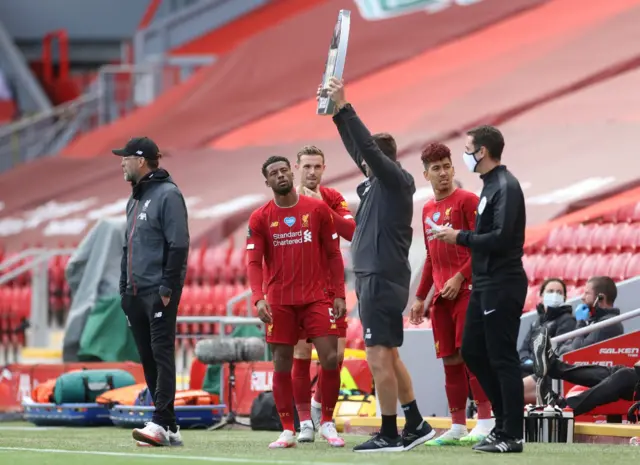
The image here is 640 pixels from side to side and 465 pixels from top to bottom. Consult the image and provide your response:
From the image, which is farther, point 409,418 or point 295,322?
point 295,322

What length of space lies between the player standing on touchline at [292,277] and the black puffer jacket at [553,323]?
238cm

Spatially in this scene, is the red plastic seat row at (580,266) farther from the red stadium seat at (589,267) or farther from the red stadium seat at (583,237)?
the red stadium seat at (583,237)

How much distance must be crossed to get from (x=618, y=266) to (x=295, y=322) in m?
5.78

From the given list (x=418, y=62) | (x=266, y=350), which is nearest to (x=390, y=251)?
(x=266, y=350)

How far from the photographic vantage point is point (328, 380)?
7.79 metres

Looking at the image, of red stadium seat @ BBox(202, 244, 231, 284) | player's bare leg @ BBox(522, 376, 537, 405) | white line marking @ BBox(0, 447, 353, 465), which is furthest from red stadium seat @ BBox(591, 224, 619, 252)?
white line marking @ BBox(0, 447, 353, 465)

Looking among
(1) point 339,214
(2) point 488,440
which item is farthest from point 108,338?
(2) point 488,440

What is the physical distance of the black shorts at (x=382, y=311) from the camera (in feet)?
23.2

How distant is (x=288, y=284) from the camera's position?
7.63 metres

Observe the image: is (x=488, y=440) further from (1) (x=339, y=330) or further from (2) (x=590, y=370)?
(2) (x=590, y=370)

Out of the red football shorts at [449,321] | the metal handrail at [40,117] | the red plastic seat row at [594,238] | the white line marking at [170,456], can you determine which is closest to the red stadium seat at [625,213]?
the red plastic seat row at [594,238]

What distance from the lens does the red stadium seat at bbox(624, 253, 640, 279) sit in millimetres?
12347

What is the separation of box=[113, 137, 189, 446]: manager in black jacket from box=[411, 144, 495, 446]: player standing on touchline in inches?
52.2

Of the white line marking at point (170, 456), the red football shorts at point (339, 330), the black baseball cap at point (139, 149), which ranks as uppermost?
the black baseball cap at point (139, 149)
